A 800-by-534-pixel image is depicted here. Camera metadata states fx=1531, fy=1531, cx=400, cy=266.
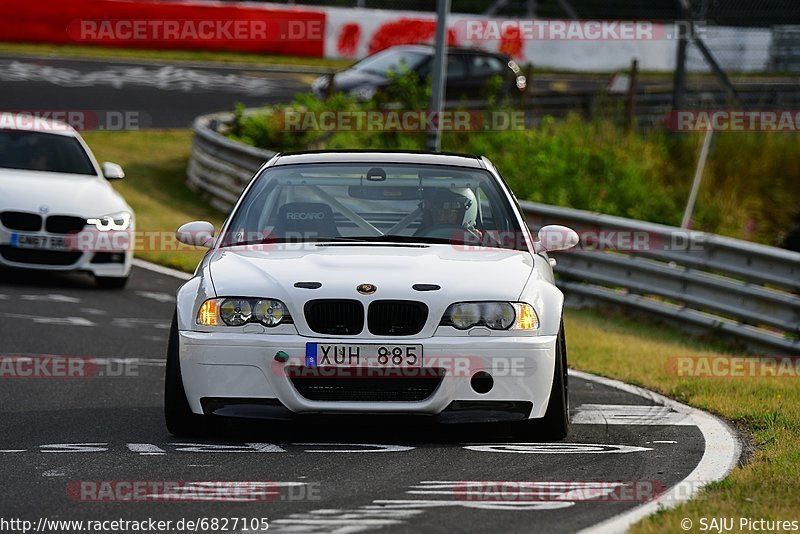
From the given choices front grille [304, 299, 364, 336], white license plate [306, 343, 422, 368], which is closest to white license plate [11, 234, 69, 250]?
front grille [304, 299, 364, 336]

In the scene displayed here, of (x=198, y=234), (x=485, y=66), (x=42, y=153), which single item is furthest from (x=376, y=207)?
(x=485, y=66)

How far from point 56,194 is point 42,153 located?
3.96 feet

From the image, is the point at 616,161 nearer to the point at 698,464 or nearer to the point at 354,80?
the point at 354,80

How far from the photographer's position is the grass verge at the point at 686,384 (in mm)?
5707

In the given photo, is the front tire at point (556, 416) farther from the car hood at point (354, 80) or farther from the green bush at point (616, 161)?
the car hood at point (354, 80)

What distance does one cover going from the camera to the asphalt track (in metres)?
5.60

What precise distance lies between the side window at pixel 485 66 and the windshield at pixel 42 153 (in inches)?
576

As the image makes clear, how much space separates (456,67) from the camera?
28.8 metres

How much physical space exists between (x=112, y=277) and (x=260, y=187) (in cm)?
609

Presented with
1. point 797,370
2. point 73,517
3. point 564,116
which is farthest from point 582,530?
point 564,116

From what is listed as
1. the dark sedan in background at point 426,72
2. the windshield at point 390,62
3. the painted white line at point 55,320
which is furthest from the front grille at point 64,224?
the windshield at point 390,62

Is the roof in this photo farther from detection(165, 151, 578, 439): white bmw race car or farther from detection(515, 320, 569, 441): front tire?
detection(515, 320, 569, 441): front tire

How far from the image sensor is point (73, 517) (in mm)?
5473

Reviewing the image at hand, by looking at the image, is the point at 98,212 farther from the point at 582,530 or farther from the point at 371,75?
the point at 371,75
